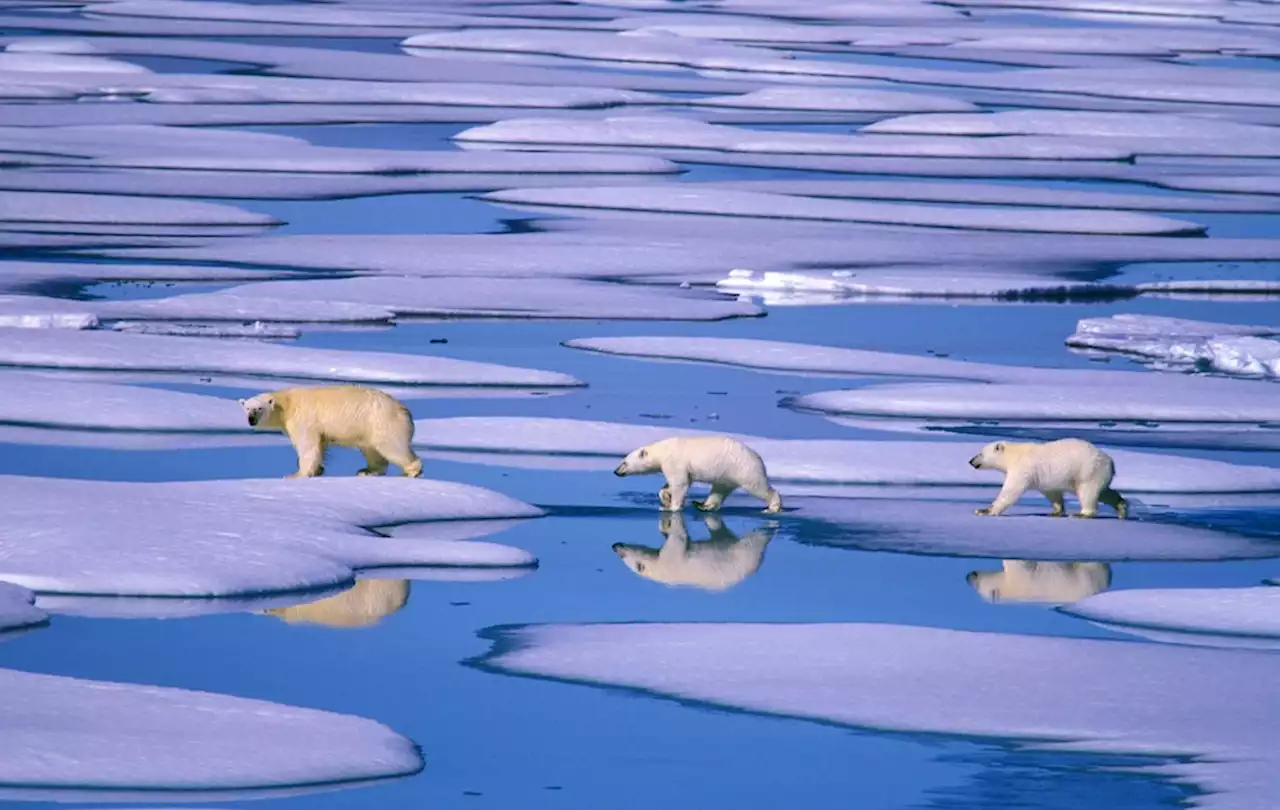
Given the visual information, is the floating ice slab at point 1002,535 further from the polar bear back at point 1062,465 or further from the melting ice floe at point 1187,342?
the melting ice floe at point 1187,342

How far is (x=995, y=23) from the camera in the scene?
28.6 meters

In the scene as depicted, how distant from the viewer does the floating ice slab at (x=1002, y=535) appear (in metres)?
5.67

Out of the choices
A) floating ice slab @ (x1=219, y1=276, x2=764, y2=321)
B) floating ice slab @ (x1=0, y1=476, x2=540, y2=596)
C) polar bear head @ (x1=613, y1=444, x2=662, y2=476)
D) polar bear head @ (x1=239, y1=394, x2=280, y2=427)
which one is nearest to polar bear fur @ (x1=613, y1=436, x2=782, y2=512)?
polar bear head @ (x1=613, y1=444, x2=662, y2=476)

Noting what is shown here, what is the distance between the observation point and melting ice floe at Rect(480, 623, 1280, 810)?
4.07 meters

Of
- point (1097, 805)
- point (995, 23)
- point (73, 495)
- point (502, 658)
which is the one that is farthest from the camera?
point (995, 23)

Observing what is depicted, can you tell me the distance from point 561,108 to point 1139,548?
12981 mm

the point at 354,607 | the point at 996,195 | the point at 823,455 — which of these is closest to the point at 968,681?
the point at 354,607

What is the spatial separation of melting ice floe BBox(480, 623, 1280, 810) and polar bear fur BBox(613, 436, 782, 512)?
1193mm

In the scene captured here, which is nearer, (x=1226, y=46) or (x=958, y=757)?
(x=958, y=757)

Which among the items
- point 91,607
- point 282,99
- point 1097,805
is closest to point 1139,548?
point 1097,805

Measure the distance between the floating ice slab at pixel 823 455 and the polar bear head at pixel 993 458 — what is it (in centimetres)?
31

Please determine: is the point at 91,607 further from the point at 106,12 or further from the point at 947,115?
the point at 106,12

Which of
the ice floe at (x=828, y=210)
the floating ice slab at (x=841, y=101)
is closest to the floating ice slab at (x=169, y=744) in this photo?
the ice floe at (x=828, y=210)

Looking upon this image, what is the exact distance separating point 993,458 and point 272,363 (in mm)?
2743
